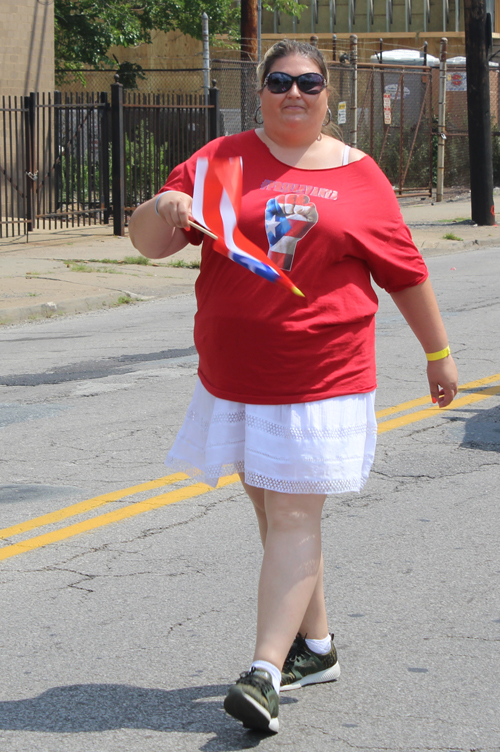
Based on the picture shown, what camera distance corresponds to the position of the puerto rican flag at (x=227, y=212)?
2.74 m

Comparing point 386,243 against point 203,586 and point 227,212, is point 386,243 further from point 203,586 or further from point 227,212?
point 203,586

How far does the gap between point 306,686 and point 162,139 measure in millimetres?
16214

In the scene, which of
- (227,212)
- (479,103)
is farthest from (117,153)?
(227,212)

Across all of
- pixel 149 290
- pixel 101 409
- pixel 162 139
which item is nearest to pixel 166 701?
pixel 101 409

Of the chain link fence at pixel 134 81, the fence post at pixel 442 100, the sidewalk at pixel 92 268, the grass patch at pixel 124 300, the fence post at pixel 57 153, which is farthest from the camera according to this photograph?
the chain link fence at pixel 134 81

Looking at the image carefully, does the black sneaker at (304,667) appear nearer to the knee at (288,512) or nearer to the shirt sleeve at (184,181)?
the knee at (288,512)

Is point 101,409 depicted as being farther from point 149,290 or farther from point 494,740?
point 149,290

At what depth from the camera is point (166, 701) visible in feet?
9.99

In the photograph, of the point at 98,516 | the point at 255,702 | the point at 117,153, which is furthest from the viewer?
the point at 117,153

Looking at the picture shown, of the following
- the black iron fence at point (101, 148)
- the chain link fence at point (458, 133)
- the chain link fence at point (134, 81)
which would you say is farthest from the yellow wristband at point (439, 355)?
the chain link fence at point (134, 81)

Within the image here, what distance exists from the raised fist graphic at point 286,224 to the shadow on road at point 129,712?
1292 mm

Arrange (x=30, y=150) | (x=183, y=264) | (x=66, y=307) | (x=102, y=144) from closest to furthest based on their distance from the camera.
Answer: (x=66, y=307) → (x=183, y=264) → (x=30, y=150) → (x=102, y=144)

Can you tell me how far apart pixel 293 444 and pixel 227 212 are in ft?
2.18

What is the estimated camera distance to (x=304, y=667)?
10.3ft
